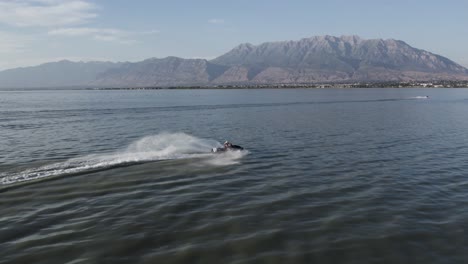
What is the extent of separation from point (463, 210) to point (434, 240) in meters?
5.44

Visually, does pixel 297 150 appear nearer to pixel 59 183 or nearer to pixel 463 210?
pixel 463 210

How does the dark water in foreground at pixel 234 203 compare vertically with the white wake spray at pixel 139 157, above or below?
below

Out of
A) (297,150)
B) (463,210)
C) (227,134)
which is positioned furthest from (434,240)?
(227,134)

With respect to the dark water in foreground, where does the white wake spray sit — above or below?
above

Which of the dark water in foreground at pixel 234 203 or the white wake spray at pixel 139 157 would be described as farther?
the white wake spray at pixel 139 157

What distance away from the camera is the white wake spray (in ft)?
98.2

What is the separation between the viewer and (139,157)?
36.0 metres

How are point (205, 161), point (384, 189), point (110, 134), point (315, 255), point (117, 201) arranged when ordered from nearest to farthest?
point (315, 255), point (117, 201), point (384, 189), point (205, 161), point (110, 134)

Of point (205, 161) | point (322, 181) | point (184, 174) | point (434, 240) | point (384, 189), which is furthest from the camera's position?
point (205, 161)

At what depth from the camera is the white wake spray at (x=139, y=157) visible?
29.9 metres

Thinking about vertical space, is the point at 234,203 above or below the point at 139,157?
below

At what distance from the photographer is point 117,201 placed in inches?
936

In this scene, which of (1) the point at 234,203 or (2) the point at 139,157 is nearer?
(1) the point at 234,203

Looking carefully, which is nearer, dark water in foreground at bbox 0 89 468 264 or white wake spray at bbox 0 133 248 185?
dark water in foreground at bbox 0 89 468 264
